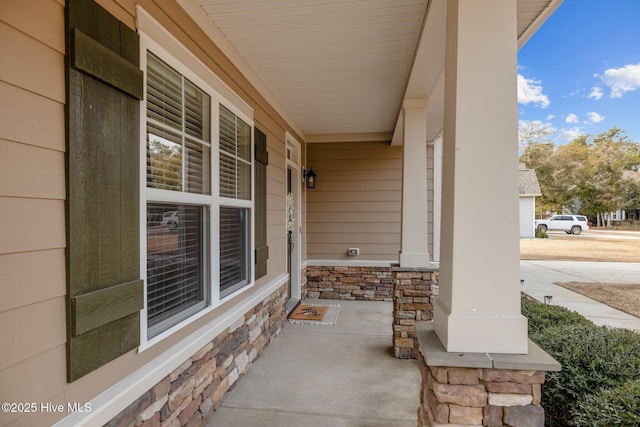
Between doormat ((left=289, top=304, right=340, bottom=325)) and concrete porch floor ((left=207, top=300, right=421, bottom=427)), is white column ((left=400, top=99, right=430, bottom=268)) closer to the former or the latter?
concrete porch floor ((left=207, top=300, right=421, bottom=427))

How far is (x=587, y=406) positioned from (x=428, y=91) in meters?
3.06

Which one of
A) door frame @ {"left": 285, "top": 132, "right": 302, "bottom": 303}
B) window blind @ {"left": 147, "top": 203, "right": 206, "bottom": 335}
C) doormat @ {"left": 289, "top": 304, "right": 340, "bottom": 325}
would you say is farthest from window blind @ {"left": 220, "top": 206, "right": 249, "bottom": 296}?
door frame @ {"left": 285, "top": 132, "right": 302, "bottom": 303}

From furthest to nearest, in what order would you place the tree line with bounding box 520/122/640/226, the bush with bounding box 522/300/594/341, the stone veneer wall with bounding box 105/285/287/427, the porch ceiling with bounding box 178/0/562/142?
1. the tree line with bounding box 520/122/640/226
2. the bush with bounding box 522/300/594/341
3. the porch ceiling with bounding box 178/0/562/142
4. the stone veneer wall with bounding box 105/285/287/427

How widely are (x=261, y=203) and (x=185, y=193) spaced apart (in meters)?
1.51

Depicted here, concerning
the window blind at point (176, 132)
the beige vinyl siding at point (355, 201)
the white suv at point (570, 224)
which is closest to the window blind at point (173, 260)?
the window blind at point (176, 132)

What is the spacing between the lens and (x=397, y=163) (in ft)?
20.3

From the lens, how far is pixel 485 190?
148cm

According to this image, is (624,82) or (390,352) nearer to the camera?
(390,352)

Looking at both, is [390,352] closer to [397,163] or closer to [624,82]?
[397,163]

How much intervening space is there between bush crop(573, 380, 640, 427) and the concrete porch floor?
3.64 feet

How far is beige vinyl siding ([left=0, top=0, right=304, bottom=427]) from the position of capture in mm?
1093

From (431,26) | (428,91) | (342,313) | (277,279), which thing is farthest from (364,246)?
(431,26)

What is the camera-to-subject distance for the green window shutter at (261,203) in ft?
11.5

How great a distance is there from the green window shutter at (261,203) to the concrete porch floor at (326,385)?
0.98 meters
